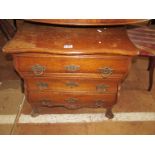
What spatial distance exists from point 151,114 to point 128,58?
970 mm

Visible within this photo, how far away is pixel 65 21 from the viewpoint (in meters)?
1.34

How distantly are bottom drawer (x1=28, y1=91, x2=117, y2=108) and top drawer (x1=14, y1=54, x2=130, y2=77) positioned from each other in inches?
10.9

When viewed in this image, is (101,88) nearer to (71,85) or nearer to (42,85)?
(71,85)

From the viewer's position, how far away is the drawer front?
1.60 metres

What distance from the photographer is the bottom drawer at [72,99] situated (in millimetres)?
1719

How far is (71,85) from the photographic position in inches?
64.5

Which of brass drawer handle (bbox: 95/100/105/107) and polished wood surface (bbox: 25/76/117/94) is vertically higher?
polished wood surface (bbox: 25/76/117/94)

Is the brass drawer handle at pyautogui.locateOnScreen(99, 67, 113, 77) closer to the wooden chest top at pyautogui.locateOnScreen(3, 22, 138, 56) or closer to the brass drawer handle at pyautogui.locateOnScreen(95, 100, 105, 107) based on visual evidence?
the wooden chest top at pyautogui.locateOnScreen(3, 22, 138, 56)

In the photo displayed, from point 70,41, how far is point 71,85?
392mm

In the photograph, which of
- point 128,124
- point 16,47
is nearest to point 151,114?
point 128,124

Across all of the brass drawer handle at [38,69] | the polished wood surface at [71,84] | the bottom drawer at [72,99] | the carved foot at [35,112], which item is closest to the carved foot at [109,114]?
the bottom drawer at [72,99]

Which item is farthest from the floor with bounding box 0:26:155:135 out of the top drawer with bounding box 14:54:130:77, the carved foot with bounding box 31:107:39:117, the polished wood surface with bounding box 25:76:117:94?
the top drawer with bounding box 14:54:130:77

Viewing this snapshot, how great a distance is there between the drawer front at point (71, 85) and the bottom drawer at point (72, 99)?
2.4 inches
